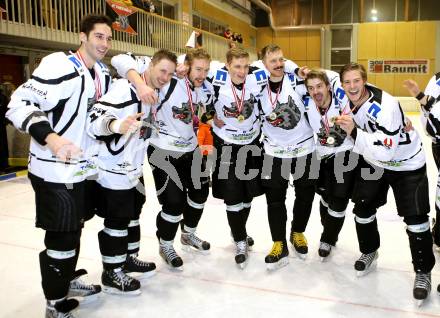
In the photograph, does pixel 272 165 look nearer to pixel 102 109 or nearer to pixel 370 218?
pixel 370 218

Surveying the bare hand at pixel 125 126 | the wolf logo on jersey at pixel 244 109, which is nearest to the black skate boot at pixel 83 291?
the bare hand at pixel 125 126

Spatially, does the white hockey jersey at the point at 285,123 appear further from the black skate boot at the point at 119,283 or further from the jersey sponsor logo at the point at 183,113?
the black skate boot at the point at 119,283

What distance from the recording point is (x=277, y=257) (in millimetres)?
3092

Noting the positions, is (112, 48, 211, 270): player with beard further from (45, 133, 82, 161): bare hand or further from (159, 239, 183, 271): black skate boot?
(45, 133, 82, 161): bare hand

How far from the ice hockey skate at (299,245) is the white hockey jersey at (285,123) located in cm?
68

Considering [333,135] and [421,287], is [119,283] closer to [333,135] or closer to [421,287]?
[333,135]

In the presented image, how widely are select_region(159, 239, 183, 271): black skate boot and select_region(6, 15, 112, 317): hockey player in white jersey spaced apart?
0.89 metres

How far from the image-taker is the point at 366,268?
118 inches

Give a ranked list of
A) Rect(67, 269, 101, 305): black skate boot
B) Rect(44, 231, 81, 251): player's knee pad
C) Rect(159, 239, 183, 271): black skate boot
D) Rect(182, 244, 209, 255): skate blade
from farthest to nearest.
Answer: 1. Rect(182, 244, 209, 255): skate blade
2. Rect(159, 239, 183, 271): black skate boot
3. Rect(67, 269, 101, 305): black skate boot
4. Rect(44, 231, 81, 251): player's knee pad

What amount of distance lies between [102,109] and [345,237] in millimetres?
2446

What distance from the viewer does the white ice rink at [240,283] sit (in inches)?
98.3

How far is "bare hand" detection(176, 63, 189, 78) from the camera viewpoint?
295cm

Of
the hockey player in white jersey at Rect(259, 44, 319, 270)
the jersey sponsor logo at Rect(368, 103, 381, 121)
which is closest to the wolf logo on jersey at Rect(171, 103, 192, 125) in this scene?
the hockey player in white jersey at Rect(259, 44, 319, 270)

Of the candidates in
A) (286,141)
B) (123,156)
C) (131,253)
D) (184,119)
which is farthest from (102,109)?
(286,141)
